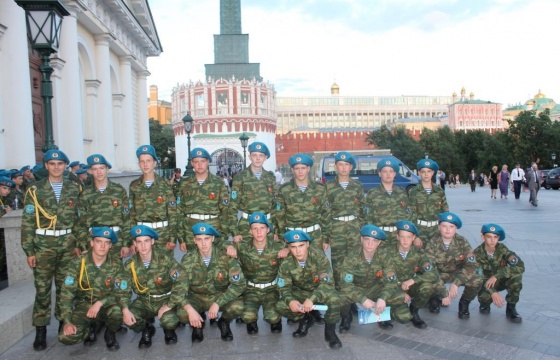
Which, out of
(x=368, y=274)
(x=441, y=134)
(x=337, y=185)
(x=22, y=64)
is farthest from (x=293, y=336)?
(x=441, y=134)

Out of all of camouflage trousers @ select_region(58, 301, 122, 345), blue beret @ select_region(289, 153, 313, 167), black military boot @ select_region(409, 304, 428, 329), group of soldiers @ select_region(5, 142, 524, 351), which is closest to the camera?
camouflage trousers @ select_region(58, 301, 122, 345)

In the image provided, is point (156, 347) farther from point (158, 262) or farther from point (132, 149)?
point (132, 149)

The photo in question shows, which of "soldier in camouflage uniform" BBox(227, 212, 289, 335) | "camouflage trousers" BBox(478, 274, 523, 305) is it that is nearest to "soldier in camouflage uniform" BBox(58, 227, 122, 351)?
"soldier in camouflage uniform" BBox(227, 212, 289, 335)

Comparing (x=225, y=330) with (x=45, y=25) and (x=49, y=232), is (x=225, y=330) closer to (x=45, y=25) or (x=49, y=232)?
(x=49, y=232)

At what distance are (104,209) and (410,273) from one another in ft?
12.7

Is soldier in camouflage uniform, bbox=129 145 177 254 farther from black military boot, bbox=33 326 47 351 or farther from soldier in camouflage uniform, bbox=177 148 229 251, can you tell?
black military boot, bbox=33 326 47 351

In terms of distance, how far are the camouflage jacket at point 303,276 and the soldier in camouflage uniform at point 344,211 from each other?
98 cm

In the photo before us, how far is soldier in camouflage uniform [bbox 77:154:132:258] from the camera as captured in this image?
19.4 ft

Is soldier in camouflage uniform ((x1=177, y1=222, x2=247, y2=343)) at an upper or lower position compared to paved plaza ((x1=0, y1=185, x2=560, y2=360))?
upper

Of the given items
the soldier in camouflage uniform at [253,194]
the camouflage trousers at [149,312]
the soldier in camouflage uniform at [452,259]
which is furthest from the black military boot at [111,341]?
the soldier in camouflage uniform at [452,259]

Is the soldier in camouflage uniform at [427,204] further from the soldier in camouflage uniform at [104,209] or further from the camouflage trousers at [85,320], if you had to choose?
the camouflage trousers at [85,320]

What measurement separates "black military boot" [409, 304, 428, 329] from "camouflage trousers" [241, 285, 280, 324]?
1618mm

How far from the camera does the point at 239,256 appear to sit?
5.85m

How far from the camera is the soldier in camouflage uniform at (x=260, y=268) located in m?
5.57
